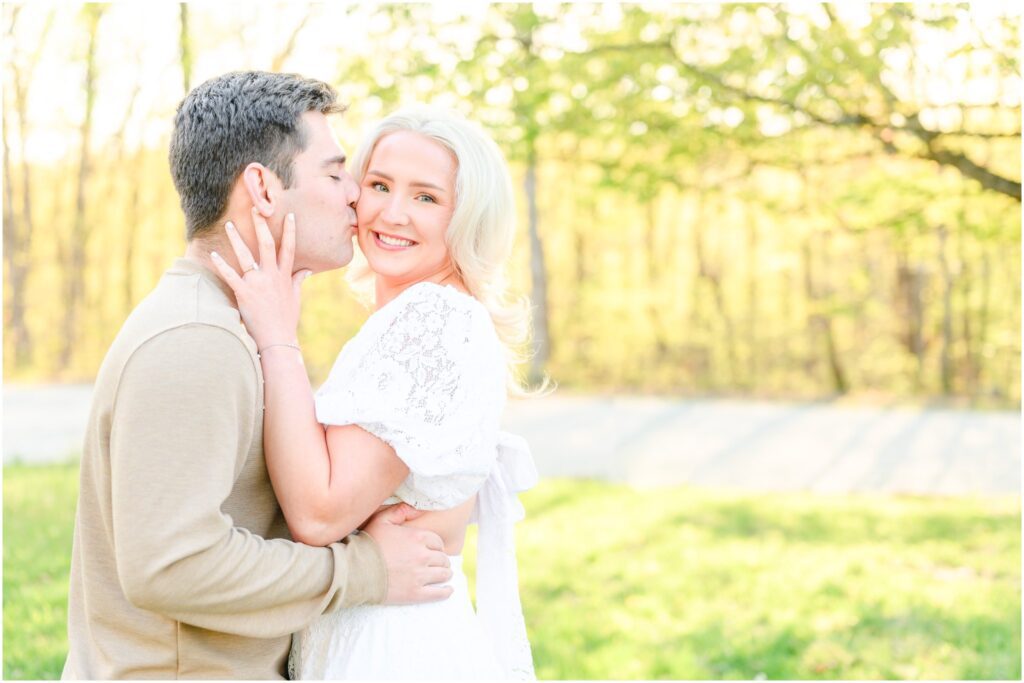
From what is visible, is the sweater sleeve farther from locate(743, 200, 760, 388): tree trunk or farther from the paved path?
locate(743, 200, 760, 388): tree trunk

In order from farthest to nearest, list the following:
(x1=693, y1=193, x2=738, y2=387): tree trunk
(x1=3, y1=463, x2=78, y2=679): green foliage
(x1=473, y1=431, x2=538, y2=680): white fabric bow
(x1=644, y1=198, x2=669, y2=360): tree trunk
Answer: (x1=644, y1=198, x2=669, y2=360): tree trunk < (x1=693, y1=193, x2=738, y2=387): tree trunk < (x1=3, y1=463, x2=78, y2=679): green foliage < (x1=473, y1=431, x2=538, y2=680): white fabric bow

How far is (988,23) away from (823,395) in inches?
323

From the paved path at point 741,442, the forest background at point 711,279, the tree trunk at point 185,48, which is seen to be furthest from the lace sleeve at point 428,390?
the tree trunk at point 185,48

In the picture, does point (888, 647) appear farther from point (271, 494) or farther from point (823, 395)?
point (823, 395)

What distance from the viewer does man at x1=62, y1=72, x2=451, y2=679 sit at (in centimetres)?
181

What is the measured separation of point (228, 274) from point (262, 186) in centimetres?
19

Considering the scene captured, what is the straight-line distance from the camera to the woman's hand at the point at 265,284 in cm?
205

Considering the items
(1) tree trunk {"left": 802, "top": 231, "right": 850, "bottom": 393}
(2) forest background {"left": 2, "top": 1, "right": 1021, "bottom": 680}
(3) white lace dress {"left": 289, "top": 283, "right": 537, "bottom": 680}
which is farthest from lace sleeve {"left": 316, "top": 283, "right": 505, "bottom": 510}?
(1) tree trunk {"left": 802, "top": 231, "right": 850, "bottom": 393}

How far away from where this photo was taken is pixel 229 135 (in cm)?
208

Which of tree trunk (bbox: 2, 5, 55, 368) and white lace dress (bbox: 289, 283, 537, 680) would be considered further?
tree trunk (bbox: 2, 5, 55, 368)

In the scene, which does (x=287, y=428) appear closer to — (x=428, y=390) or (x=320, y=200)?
(x=428, y=390)

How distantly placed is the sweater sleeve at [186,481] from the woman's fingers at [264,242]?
25 centimetres

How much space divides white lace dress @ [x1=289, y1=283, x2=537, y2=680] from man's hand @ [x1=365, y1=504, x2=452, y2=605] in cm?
4

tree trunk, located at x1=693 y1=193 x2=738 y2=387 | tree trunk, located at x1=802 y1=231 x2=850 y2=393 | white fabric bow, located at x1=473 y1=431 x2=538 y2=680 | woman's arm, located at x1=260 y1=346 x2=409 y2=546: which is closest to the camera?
woman's arm, located at x1=260 y1=346 x2=409 y2=546
